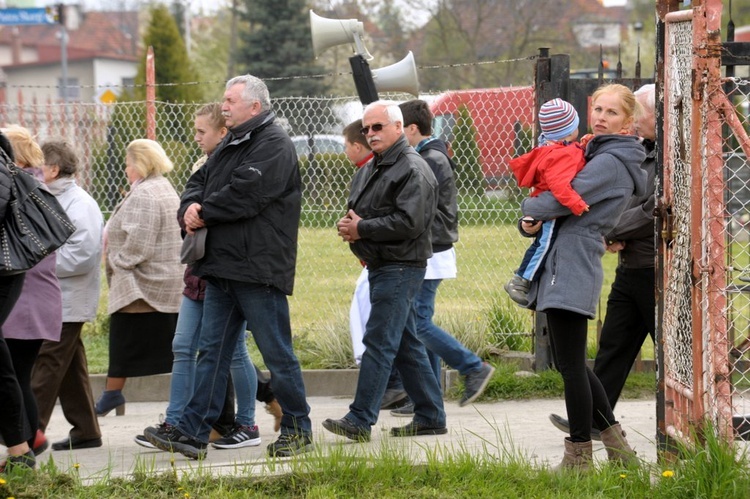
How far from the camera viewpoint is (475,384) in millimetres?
7574

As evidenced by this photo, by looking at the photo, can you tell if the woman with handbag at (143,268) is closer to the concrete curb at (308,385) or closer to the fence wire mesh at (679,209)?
the concrete curb at (308,385)

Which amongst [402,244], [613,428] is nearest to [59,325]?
[402,244]

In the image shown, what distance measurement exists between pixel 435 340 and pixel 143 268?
75.1 inches

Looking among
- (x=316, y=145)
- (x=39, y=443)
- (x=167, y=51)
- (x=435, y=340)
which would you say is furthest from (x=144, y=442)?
(x=167, y=51)

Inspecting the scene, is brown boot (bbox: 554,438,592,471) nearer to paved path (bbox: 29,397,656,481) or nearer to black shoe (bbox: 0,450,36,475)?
paved path (bbox: 29,397,656,481)

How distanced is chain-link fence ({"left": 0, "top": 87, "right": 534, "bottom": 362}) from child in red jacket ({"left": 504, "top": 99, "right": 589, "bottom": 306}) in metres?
3.15

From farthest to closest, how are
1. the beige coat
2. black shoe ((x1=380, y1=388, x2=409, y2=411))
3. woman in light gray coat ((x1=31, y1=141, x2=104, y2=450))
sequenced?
black shoe ((x1=380, y1=388, x2=409, y2=411)) → the beige coat → woman in light gray coat ((x1=31, y1=141, x2=104, y2=450))

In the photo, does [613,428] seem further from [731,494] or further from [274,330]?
[274,330]

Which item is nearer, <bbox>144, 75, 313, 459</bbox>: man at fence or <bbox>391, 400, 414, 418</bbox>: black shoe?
<bbox>144, 75, 313, 459</bbox>: man at fence

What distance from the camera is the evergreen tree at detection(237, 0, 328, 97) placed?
113 ft

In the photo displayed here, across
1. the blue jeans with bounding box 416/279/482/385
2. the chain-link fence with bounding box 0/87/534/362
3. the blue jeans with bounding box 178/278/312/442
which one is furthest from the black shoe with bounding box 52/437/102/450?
the chain-link fence with bounding box 0/87/534/362

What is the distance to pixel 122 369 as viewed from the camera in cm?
729

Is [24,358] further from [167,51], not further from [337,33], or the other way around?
[167,51]

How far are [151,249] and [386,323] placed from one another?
1737mm
